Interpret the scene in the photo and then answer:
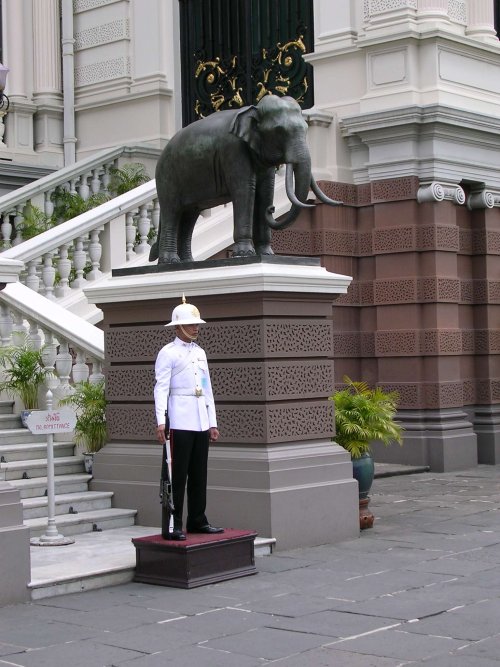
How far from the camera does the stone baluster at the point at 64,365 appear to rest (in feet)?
38.7

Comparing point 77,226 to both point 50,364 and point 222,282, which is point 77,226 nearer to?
point 50,364

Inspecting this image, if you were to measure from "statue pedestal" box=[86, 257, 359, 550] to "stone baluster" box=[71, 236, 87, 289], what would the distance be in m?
3.13

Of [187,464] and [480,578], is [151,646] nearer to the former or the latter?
[187,464]

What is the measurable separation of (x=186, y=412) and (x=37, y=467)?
2.53 m

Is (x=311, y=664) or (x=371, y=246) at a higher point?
(x=371, y=246)

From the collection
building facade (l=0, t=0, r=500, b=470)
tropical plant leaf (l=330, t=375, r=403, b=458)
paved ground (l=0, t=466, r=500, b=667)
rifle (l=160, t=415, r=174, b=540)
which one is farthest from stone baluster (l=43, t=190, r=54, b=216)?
rifle (l=160, t=415, r=174, b=540)

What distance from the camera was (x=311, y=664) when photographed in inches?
256

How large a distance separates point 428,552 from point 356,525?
38.5 inches

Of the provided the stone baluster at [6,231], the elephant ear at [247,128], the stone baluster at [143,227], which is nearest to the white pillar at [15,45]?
the stone baluster at [6,231]

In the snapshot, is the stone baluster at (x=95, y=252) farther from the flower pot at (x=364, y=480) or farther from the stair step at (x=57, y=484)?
the flower pot at (x=364, y=480)

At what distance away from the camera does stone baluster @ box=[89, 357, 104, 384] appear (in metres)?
11.7

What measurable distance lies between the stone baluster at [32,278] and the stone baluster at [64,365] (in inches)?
74.4

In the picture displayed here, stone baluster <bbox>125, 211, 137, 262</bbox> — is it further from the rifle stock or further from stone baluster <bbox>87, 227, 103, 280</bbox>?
the rifle stock

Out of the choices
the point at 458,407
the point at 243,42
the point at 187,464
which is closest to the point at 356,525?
the point at 187,464
